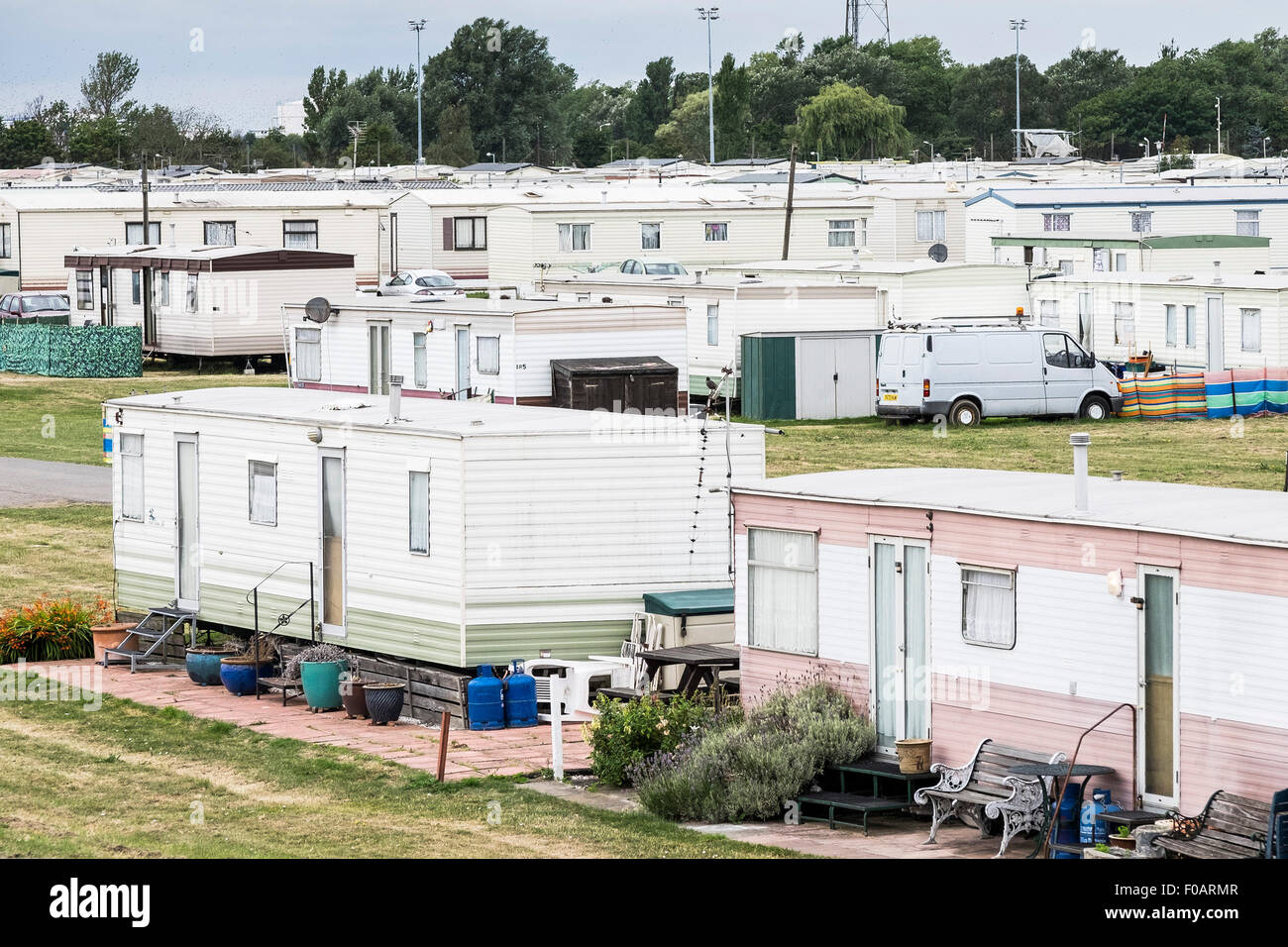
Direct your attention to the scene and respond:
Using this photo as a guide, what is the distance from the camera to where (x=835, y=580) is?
600 inches

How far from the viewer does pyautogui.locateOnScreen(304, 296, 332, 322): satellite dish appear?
3734 centimetres

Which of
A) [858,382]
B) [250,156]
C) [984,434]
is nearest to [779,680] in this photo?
[984,434]

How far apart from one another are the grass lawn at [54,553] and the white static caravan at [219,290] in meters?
18.3

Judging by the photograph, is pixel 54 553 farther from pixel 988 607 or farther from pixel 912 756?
pixel 988 607

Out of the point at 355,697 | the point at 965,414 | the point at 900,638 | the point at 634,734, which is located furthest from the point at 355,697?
the point at 965,414

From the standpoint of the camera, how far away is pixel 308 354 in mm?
38594

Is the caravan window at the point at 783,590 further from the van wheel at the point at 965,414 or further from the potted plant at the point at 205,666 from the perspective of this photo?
the van wheel at the point at 965,414

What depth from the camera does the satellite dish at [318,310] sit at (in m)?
37.3

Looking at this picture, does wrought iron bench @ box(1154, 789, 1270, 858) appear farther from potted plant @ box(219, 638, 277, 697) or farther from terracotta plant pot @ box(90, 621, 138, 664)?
terracotta plant pot @ box(90, 621, 138, 664)

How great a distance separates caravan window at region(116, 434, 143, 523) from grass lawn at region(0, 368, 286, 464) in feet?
47.7

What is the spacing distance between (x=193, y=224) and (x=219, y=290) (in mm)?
10108

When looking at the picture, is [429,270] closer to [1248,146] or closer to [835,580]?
[835,580]

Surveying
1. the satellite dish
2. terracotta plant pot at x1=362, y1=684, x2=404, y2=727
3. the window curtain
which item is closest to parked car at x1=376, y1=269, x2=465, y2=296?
the satellite dish

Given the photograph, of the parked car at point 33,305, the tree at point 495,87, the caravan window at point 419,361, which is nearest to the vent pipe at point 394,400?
the caravan window at point 419,361
